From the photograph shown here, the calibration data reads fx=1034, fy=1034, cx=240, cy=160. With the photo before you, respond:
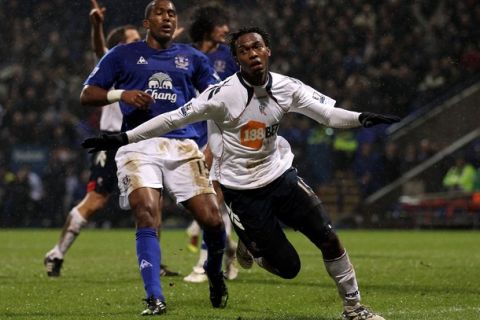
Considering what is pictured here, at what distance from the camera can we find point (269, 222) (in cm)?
672

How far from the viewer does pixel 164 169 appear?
301 inches

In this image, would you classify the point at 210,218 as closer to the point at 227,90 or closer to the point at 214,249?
the point at 214,249

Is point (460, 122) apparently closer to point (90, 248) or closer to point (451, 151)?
point (451, 151)

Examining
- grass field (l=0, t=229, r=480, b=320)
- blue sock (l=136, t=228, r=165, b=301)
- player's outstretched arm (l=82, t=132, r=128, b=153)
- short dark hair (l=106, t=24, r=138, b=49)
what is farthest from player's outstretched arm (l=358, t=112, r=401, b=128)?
short dark hair (l=106, t=24, r=138, b=49)

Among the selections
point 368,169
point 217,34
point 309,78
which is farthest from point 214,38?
point 368,169

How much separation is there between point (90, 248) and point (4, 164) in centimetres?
853

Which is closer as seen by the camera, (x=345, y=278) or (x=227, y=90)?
(x=345, y=278)

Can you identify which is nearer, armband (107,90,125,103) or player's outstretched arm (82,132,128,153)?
player's outstretched arm (82,132,128,153)

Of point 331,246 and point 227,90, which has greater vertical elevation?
point 227,90

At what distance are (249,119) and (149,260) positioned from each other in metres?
1.26

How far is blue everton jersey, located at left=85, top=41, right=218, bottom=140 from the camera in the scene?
25.5 feet

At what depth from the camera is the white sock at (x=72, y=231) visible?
10.6m

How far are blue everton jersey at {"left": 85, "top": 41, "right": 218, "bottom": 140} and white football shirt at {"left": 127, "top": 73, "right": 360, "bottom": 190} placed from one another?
102 centimetres

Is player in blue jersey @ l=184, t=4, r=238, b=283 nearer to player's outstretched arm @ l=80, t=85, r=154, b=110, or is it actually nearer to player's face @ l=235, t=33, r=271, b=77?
player's outstretched arm @ l=80, t=85, r=154, b=110
